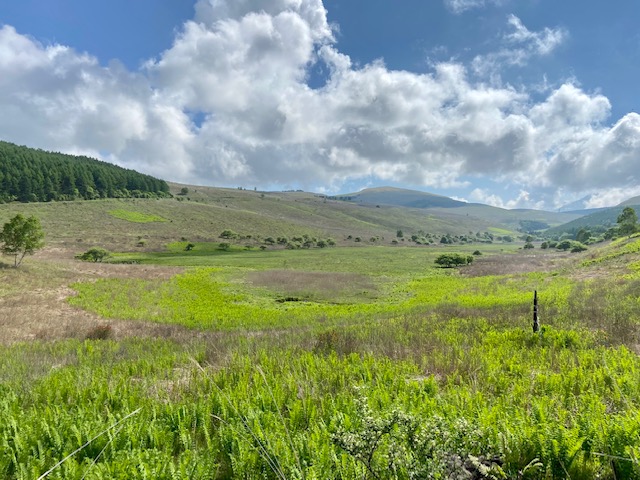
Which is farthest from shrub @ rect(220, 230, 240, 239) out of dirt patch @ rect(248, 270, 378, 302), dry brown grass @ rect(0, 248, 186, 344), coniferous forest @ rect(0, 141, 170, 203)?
dry brown grass @ rect(0, 248, 186, 344)

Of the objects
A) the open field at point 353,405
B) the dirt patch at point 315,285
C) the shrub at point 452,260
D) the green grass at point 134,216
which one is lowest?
the dirt patch at point 315,285

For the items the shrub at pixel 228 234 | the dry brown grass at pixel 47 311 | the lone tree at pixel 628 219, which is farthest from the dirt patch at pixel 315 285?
the lone tree at pixel 628 219

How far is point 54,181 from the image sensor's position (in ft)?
415

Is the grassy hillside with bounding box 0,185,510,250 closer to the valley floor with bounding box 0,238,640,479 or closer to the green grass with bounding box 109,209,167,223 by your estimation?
the green grass with bounding box 109,209,167,223

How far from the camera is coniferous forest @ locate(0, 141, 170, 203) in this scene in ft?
383

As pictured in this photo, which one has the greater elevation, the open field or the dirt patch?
the open field

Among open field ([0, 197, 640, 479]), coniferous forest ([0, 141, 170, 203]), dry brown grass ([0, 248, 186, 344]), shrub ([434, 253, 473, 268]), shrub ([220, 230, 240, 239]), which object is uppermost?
coniferous forest ([0, 141, 170, 203])

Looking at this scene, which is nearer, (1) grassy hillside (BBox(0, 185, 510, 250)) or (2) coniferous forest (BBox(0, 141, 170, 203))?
(1) grassy hillside (BBox(0, 185, 510, 250))

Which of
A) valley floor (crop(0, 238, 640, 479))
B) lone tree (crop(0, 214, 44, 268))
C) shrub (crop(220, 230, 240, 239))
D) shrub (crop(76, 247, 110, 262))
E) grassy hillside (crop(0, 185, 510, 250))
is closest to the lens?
valley floor (crop(0, 238, 640, 479))

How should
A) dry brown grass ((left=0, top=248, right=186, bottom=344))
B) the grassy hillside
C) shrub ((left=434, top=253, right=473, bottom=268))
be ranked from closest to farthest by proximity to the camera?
dry brown grass ((left=0, top=248, right=186, bottom=344))
shrub ((left=434, top=253, right=473, bottom=268))
the grassy hillside

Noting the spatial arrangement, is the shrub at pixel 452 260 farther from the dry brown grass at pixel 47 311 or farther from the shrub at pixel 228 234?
the shrub at pixel 228 234

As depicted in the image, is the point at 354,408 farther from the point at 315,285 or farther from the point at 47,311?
the point at 315,285

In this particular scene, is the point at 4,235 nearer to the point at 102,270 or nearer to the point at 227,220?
the point at 102,270

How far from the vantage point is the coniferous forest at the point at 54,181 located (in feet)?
383
